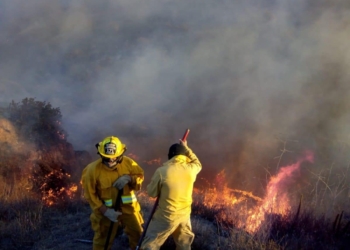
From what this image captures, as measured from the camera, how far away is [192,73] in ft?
56.5

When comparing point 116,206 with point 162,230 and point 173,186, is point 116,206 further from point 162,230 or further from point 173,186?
point 173,186

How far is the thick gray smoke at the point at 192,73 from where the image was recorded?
12445 mm

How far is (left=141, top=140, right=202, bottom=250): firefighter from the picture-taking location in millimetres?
3582

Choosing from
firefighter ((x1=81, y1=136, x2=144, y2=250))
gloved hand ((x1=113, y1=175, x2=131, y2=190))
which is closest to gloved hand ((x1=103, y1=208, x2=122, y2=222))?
firefighter ((x1=81, y1=136, x2=144, y2=250))

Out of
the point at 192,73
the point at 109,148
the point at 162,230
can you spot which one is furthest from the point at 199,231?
the point at 192,73

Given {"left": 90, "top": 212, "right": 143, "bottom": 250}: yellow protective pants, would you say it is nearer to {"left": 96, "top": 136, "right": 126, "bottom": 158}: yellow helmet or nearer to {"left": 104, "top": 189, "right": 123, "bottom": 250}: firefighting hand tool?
{"left": 104, "top": 189, "right": 123, "bottom": 250}: firefighting hand tool

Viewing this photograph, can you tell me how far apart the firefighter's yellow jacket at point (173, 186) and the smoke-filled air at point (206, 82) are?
4.61m

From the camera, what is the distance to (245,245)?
14.1ft

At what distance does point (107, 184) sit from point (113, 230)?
0.59 meters

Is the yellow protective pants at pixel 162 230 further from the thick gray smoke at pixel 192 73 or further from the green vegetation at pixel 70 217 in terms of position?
the thick gray smoke at pixel 192 73

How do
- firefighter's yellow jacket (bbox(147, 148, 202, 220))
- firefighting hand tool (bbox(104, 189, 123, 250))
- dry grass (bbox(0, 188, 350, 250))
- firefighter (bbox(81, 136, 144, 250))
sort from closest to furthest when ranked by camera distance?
firefighter's yellow jacket (bbox(147, 148, 202, 220))
firefighter (bbox(81, 136, 144, 250))
firefighting hand tool (bbox(104, 189, 123, 250))
dry grass (bbox(0, 188, 350, 250))

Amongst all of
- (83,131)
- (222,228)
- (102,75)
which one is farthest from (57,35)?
(222,228)

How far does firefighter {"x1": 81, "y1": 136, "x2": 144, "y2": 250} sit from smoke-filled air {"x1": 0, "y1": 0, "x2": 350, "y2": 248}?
4759mm

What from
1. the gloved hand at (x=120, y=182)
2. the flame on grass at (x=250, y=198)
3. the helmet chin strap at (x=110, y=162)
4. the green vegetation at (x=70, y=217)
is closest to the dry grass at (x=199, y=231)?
the green vegetation at (x=70, y=217)
